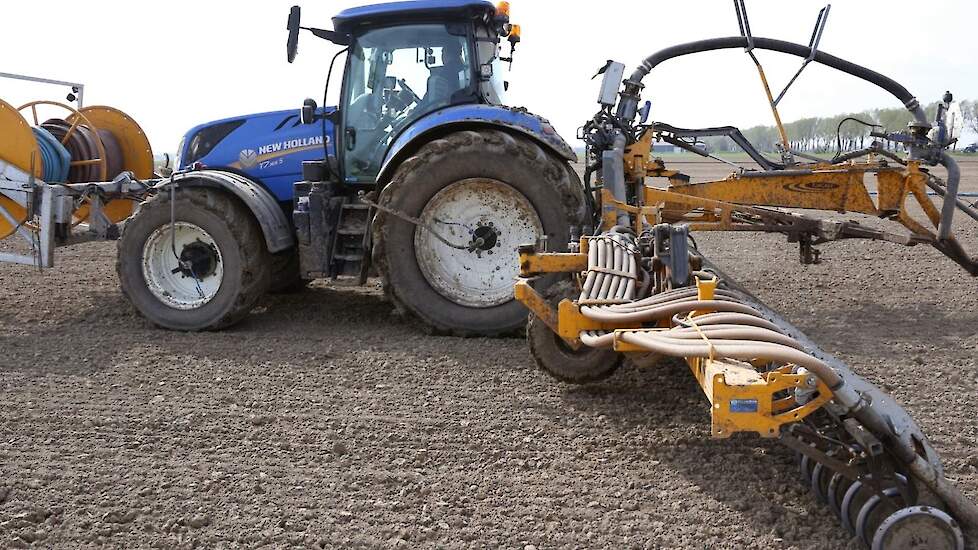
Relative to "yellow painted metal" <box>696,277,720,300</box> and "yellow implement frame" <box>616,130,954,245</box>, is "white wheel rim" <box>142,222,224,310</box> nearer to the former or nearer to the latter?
"yellow implement frame" <box>616,130,954,245</box>

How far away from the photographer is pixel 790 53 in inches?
275

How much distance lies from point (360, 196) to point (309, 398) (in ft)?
5.56

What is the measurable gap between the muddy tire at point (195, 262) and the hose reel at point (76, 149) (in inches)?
40.1

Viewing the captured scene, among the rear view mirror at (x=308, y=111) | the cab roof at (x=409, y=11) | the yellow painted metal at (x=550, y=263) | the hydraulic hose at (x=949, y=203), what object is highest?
the cab roof at (x=409, y=11)

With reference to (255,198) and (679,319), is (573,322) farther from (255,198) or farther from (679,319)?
(255,198)

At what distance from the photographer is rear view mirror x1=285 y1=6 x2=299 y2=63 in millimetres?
5484

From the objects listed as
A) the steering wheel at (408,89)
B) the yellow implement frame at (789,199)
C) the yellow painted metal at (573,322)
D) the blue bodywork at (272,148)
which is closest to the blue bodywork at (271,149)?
the blue bodywork at (272,148)

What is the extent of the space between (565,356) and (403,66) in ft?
8.08

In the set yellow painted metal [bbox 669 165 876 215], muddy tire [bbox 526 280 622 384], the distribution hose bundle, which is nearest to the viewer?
the distribution hose bundle

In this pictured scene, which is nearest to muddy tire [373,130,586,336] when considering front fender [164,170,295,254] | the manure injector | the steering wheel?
the manure injector

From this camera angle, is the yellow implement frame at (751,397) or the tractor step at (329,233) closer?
the yellow implement frame at (751,397)

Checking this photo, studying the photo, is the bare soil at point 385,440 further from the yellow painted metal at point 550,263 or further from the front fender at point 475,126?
the front fender at point 475,126

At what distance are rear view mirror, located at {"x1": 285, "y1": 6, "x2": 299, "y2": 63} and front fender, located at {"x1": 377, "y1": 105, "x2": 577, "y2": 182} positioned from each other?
2.81ft

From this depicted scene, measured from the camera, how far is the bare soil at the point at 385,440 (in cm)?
307
